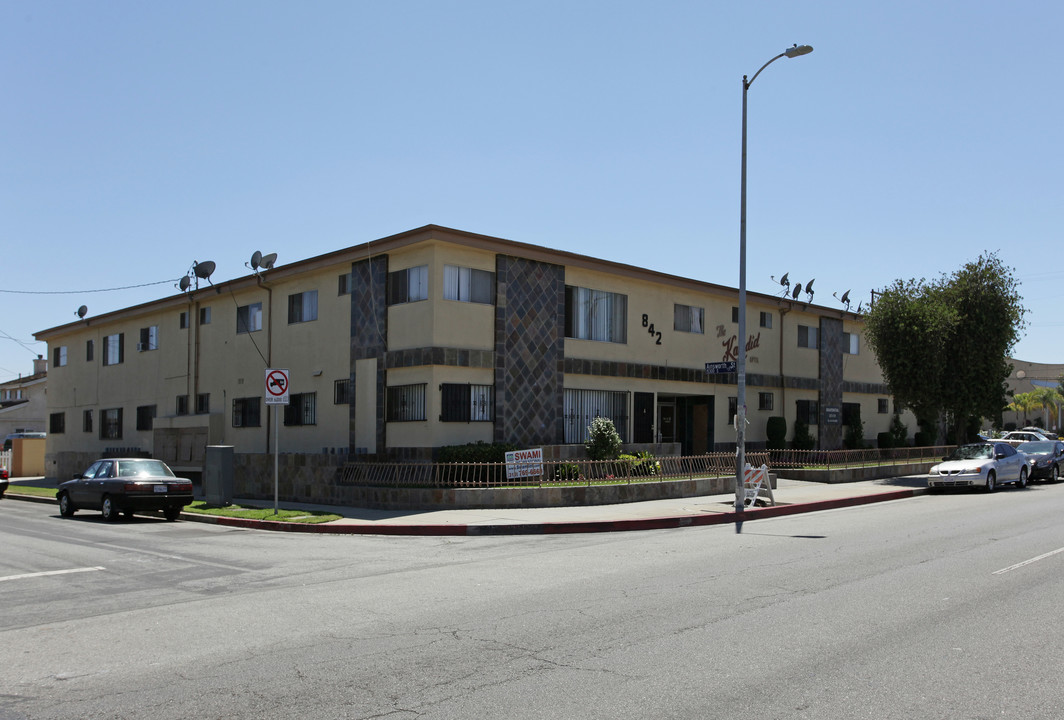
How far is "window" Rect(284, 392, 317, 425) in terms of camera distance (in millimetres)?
26328

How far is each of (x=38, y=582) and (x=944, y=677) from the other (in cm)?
1078

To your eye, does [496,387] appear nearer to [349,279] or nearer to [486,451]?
[486,451]

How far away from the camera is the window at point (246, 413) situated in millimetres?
28656

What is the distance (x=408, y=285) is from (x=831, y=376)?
21372 millimetres

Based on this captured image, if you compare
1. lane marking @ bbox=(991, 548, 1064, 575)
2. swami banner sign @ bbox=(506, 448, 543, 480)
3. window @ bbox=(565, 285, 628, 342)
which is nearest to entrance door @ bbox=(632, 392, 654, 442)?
window @ bbox=(565, 285, 628, 342)

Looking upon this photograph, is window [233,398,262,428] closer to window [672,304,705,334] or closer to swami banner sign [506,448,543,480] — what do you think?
swami banner sign [506,448,543,480]

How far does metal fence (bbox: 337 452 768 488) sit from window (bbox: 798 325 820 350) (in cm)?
1391

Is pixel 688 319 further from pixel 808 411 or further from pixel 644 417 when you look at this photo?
pixel 808 411

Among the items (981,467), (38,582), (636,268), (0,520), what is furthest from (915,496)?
(0,520)

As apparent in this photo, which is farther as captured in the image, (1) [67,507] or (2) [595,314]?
(2) [595,314]

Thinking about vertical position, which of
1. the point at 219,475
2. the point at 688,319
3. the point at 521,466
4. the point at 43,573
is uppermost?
the point at 688,319

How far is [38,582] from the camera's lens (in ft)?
36.7

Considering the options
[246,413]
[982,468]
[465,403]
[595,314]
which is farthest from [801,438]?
[246,413]

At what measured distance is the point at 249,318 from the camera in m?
29.5
